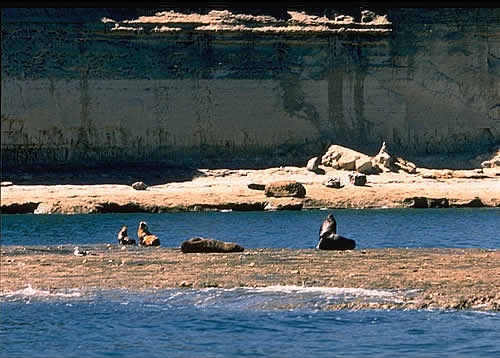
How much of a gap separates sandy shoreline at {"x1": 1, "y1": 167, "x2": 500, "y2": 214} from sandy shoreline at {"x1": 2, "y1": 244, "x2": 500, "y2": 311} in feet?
39.9

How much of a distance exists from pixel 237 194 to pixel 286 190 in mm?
1413

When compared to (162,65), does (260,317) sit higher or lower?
lower

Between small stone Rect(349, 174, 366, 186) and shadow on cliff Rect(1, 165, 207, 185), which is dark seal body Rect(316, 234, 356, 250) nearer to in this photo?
small stone Rect(349, 174, 366, 186)

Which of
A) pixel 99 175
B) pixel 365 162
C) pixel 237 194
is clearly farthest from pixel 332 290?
pixel 99 175

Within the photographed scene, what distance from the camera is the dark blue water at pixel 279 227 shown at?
62.7ft

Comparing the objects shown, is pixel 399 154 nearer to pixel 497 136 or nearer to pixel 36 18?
pixel 497 136

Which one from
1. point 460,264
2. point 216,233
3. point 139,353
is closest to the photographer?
point 139,353

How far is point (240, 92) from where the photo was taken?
35938mm

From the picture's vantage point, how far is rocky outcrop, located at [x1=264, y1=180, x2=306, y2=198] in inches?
1124

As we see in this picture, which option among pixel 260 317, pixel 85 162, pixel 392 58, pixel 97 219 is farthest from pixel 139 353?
pixel 392 58

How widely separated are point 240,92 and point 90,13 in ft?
17.4

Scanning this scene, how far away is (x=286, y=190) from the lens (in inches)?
1126

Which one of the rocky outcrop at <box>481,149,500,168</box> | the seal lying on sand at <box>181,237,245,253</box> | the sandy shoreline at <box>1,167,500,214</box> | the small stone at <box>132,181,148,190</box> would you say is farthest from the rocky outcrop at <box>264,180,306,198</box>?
the seal lying on sand at <box>181,237,245,253</box>

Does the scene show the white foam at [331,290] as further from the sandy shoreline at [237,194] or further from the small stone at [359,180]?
the small stone at [359,180]
